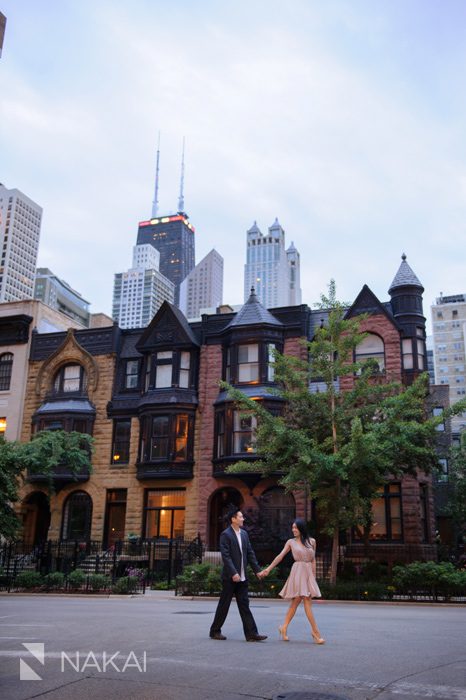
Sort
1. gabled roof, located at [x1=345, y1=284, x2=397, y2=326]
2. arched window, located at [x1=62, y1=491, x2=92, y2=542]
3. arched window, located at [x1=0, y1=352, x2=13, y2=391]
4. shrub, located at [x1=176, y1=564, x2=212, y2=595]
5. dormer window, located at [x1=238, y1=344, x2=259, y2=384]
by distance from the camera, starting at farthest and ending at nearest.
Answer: arched window, located at [x1=0, y1=352, x2=13, y2=391], arched window, located at [x1=62, y1=491, x2=92, y2=542], dormer window, located at [x1=238, y1=344, x2=259, y2=384], gabled roof, located at [x1=345, y1=284, x2=397, y2=326], shrub, located at [x1=176, y1=564, x2=212, y2=595]

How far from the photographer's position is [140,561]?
30.4 metres

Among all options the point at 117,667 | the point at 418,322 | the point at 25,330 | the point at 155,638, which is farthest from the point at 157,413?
the point at 117,667

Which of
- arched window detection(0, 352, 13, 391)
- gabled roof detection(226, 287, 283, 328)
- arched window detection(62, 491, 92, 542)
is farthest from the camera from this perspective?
arched window detection(0, 352, 13, 391)

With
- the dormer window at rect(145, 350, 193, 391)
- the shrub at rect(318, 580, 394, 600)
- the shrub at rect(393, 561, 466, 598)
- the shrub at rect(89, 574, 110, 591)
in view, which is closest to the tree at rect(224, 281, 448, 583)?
the shrub at rect(318, 580, 394, 600)

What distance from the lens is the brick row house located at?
105ft

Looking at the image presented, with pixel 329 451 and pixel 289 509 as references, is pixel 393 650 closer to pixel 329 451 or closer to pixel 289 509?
pixel 329 451

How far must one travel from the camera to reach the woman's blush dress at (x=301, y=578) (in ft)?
31.9

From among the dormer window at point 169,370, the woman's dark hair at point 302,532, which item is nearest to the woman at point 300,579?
the woman's dark hair at point 302,532

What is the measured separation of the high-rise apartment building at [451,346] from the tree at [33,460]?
114 meters

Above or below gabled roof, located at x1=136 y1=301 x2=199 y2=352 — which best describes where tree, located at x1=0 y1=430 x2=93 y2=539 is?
below

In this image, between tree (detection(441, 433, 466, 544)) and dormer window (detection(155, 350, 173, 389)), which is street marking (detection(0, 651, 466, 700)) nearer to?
dormer window (detection(155, 350, 173, 389))

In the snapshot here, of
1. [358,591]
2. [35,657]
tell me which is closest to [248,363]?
[358,591]

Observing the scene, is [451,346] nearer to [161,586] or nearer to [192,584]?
[161,586]

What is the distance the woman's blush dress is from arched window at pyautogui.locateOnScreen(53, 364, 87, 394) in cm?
2911
